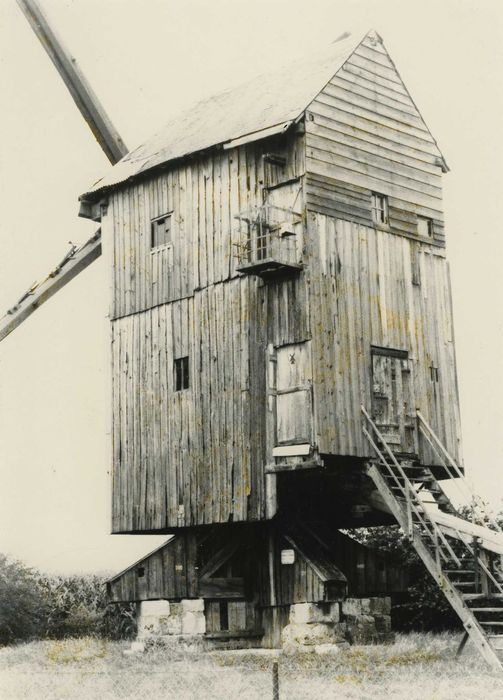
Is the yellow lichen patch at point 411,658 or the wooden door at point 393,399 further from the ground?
the wooden door at point 393,399

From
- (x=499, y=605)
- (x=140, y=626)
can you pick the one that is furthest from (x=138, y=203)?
(x=499, y=605)

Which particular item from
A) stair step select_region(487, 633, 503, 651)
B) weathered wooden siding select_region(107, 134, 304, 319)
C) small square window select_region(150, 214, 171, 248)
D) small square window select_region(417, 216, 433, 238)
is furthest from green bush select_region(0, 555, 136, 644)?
stair step select_region(487, 633, 503, 651)

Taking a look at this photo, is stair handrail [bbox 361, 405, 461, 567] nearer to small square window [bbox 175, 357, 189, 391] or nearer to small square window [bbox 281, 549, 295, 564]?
small square window [bbox 281, 549, 295, 564]

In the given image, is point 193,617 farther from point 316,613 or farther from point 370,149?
point 370,149

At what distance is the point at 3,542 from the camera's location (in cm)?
3250

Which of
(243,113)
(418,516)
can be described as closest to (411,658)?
(418,516)

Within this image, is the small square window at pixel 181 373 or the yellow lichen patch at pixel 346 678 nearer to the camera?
the yellow lichen patch at pixel 346 678

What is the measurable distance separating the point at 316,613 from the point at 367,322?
627cm

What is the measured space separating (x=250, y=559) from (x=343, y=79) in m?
10.9

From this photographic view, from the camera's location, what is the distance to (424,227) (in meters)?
26.0

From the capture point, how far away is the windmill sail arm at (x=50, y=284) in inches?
1134

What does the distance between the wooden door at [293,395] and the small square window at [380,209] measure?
3831 millimetres

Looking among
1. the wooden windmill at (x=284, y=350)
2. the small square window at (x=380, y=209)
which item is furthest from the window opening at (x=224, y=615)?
the small square window at (x=380, y=209)

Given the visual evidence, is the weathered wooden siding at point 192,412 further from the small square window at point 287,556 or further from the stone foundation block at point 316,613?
the stone foundation block at point 316,613
